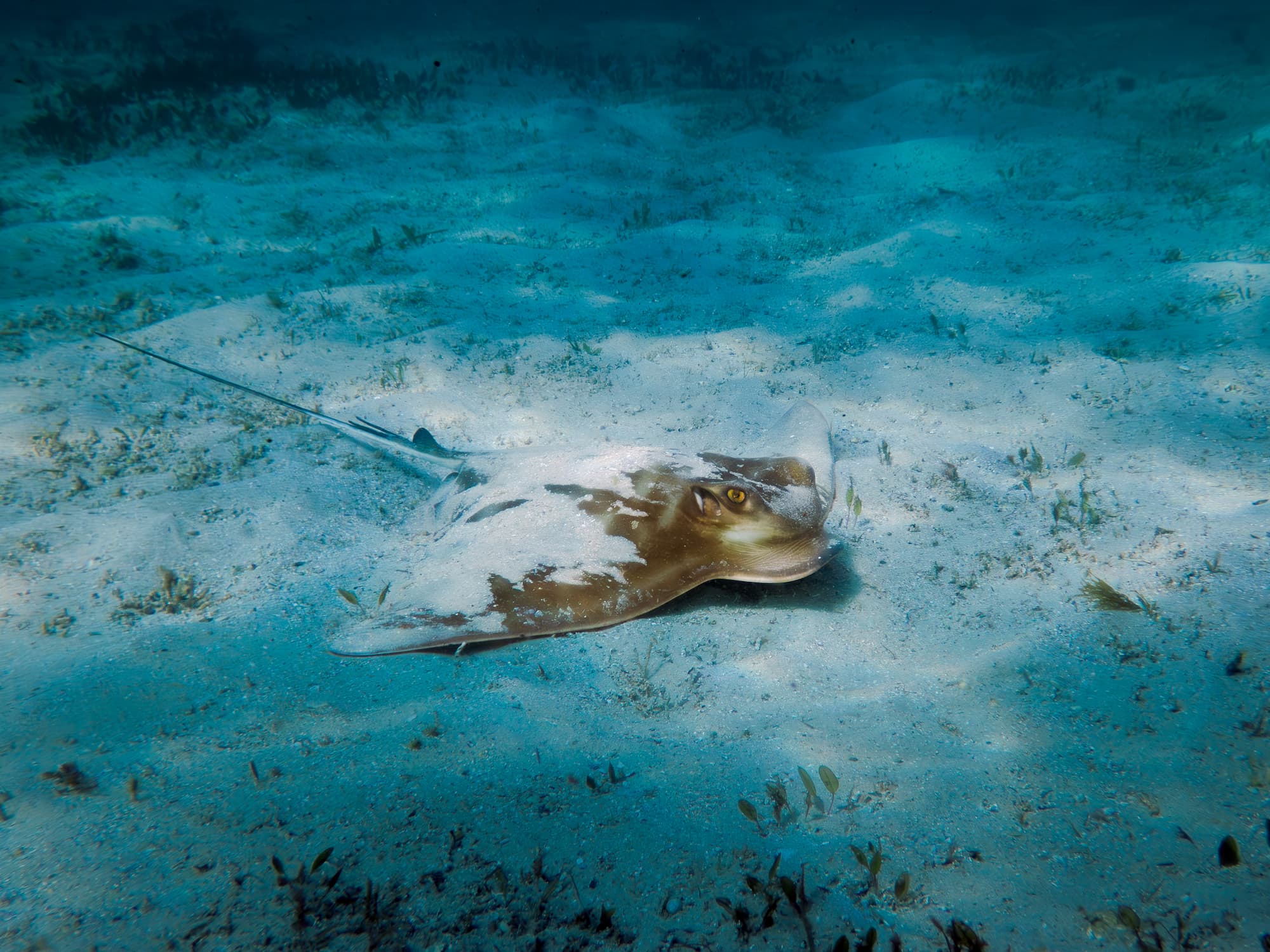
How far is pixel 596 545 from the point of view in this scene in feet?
10.3

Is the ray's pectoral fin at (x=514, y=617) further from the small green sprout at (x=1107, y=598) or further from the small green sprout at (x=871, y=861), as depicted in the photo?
the small green sprout at (x=1107, y=598)

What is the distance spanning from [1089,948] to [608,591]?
203 cm

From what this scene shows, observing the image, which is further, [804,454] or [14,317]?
[14,317]

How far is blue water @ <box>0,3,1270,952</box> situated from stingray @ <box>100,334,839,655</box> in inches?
3.2

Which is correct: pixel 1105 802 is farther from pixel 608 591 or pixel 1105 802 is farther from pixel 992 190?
pixel 992 190

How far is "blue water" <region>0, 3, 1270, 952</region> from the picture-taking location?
6.21 ft

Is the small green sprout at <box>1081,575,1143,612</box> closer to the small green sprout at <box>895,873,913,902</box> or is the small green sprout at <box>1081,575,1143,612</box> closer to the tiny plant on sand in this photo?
the tiny plant on sand

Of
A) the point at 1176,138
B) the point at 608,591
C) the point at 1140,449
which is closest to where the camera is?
the point at 608,591

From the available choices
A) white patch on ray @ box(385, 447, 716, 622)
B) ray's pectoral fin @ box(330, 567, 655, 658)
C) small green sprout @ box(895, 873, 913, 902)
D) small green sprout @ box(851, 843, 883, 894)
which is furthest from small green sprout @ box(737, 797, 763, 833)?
white patch on ray @ box(385, 447, 716, 622)

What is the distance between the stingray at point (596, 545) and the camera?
286cm

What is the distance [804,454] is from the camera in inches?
172

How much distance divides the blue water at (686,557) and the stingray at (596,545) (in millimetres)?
82

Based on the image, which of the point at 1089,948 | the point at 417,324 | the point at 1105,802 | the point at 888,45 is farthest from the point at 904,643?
the point at 888,45

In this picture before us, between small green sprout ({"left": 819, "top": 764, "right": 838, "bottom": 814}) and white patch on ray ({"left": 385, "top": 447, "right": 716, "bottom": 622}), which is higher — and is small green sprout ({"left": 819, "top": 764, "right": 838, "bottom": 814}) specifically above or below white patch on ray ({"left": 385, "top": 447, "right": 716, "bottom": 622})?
below
